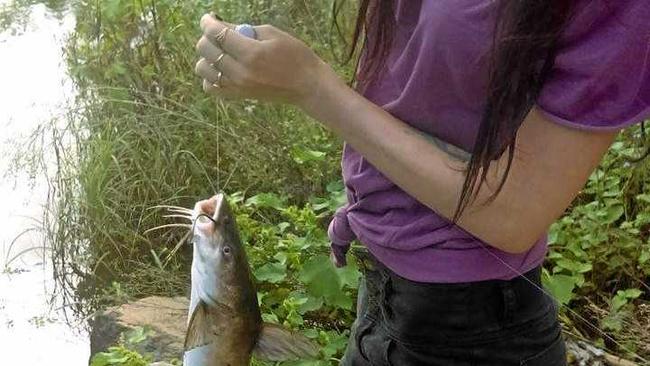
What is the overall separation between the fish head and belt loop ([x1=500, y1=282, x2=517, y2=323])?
0.46m

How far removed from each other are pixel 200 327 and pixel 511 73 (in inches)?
27.8

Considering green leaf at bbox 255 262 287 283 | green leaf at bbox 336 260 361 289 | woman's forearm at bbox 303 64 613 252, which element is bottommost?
green leaf at bbox 255 262 287 283

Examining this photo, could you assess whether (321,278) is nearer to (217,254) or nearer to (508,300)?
(217,254)

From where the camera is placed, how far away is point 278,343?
1.75 m

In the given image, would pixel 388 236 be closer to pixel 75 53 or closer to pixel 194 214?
pixel 194 214

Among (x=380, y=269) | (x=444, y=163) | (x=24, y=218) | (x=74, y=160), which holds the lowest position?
(x=24, y=218)

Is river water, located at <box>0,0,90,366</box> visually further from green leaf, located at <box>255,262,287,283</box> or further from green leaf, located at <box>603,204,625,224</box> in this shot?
green leaf, located at <box>603,204,625,224</box>

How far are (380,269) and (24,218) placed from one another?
3.19 meters

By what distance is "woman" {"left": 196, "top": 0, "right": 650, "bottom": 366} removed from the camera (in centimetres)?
120

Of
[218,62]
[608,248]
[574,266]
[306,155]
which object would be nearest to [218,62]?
[218,62]

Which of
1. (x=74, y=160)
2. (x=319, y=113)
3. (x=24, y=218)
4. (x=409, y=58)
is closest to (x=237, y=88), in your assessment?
(x=319, y=113)

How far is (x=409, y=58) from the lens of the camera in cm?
141

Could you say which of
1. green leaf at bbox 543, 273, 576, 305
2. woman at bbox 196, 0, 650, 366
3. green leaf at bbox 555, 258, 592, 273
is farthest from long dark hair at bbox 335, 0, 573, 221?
green leaf at bbox 555, 258, 592, 273

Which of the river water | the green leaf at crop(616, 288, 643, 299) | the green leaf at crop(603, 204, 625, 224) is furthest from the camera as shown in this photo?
the river water
